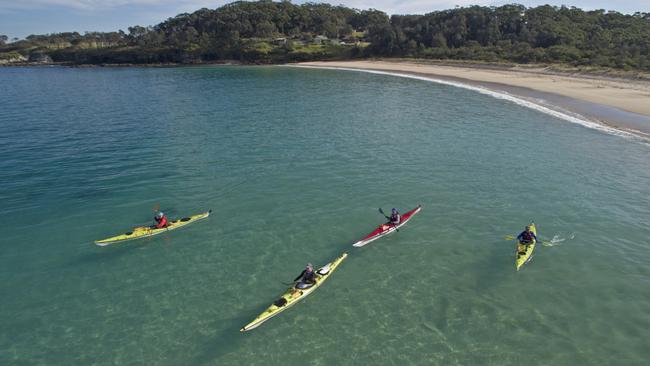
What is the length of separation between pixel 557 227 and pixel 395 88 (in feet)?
230

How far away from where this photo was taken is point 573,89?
254 ft

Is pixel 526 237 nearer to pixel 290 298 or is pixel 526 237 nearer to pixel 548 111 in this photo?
pixel 290 298

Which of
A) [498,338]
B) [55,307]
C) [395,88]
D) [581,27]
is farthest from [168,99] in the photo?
[581,27]

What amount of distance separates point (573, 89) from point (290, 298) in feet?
275

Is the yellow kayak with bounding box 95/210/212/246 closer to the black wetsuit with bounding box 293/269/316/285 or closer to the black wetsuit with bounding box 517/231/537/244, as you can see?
the black wetsuit with bounding box 293/269/316/285

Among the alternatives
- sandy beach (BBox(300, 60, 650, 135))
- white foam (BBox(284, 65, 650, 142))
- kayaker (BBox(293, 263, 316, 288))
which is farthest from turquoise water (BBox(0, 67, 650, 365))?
sandy beach (BBox(300, 60, 650, 135))

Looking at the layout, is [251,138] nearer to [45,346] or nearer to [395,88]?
[45,346]

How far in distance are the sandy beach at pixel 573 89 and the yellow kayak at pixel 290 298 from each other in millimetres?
51536

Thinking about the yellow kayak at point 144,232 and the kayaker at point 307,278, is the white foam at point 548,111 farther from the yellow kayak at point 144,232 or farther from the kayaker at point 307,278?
the yellow kayak at point 144,232

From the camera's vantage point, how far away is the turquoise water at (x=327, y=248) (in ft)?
56.0

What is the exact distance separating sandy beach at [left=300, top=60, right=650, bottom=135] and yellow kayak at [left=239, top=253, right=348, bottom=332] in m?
51.5

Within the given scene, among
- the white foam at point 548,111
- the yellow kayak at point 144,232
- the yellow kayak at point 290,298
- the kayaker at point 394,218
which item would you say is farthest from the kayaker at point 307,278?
the white foam at point 548,111

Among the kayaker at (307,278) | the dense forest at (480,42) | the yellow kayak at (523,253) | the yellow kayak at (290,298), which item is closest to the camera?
the yellow kayak at (290,298)

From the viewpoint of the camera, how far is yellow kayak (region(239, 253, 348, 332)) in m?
17.6
